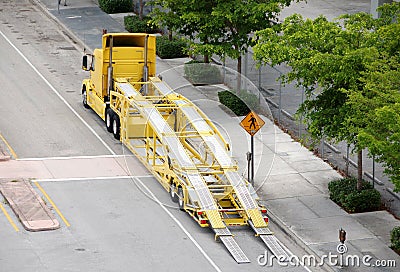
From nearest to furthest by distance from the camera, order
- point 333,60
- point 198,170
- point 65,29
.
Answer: point 333,60 → point 198,170 → point 65,29

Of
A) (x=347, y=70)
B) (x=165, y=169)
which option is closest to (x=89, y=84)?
(x=165, y=169)

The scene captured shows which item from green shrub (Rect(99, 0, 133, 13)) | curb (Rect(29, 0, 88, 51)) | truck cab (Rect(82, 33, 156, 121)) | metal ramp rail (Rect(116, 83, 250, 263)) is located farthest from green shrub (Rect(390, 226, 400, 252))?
green shrub (Rect(99, 0, 133, 13))

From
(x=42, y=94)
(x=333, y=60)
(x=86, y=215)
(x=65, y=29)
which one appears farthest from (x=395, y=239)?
(x=65, y=29)

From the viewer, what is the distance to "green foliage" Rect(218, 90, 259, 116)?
4097 cm

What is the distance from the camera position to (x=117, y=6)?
5622 centimetres

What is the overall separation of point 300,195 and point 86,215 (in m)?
6.87

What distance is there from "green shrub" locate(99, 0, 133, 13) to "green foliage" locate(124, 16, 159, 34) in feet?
9.71

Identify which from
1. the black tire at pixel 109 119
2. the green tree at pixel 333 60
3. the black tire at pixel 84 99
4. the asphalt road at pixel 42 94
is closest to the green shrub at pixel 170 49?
the asphalt road at pixel 42 94

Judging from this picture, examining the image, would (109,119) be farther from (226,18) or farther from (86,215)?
(86,215)

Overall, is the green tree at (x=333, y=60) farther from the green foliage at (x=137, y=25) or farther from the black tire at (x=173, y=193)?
the green foliage at (x=137, y=25)

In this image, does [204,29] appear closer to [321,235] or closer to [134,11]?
[321,235]

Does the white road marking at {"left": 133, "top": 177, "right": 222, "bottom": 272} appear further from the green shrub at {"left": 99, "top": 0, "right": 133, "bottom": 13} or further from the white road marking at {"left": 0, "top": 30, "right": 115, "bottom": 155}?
the green shrub at {"left": 99, "top": 0, "right": 133, "bottom": 13}

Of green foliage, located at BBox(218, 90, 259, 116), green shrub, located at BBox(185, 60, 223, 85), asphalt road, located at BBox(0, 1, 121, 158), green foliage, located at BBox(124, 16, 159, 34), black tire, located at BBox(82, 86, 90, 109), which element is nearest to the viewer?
asphalt road, located at BBox(0, 1, 121, 158)

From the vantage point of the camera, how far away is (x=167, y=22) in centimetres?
4281
